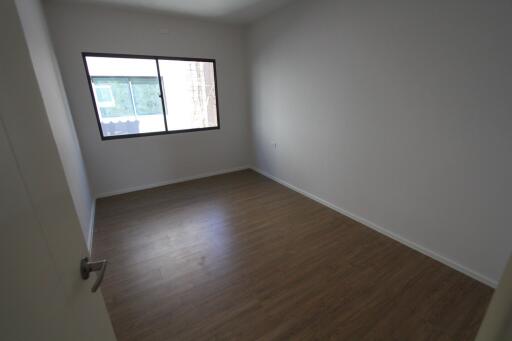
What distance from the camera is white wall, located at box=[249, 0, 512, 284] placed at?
65.1 inches

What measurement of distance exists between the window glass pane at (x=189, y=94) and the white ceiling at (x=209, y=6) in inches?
30.1

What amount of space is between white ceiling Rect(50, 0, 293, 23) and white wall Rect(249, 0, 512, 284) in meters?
0.29

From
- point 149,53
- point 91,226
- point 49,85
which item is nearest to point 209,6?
point 149,53

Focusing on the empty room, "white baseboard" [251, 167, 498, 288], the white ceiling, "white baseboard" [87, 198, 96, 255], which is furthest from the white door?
the white ceiling

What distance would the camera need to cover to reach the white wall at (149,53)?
301 cm

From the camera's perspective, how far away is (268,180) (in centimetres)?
420

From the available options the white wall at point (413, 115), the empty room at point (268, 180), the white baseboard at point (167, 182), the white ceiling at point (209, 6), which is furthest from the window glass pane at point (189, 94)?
the white wall at point (413, 115)

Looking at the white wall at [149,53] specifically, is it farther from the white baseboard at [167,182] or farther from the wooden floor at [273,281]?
the wooden floor at [273,281]

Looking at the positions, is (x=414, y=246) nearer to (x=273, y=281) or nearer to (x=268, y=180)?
(x=273, y=281)

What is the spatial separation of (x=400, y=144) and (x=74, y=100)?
4075 millimetres

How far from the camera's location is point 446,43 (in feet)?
5.81

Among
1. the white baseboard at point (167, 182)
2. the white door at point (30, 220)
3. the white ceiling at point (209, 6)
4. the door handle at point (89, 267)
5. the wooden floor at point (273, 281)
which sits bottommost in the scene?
the wooden floor at point (273, 281)

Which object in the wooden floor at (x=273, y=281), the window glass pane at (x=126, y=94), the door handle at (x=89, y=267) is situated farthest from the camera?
the window glass pane at (x=126, y=94)

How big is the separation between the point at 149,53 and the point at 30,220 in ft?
12.0
